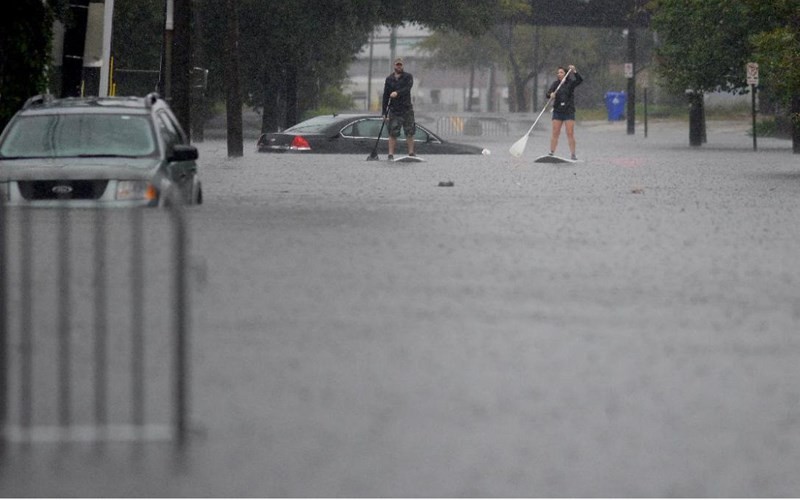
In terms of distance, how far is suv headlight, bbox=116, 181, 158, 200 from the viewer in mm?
16672

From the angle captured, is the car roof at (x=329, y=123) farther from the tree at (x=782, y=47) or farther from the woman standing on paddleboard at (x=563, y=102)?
the tree at (x=782, y=47)

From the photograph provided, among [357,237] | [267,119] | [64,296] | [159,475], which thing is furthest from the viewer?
[267,119]

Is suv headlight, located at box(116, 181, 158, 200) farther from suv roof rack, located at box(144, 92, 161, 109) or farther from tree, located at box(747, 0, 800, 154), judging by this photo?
tree, located at box(747, 0, 800, 154)

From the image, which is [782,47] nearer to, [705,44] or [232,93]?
[232,93]

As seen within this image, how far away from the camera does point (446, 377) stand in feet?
28.7

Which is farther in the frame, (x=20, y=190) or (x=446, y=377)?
(x=20, y=190)

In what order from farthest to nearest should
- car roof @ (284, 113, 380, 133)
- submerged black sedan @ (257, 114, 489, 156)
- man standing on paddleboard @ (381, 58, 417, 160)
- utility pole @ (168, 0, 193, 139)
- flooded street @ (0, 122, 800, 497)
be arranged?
car roof @ (284, 113, 380, 133) < submerged black sedan @ (257, 114, 489, 156) < man standing on paddleboard @ (381, 58, 417, 160) < utility pole @ (168, 0, 193, 139) < flooded street @ (0, 122, 800, 497)

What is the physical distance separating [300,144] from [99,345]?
30.6 metres

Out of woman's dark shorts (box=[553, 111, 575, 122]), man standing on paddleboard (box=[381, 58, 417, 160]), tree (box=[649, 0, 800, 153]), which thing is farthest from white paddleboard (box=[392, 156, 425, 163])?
tree (box=[649, 0, 800, 153])

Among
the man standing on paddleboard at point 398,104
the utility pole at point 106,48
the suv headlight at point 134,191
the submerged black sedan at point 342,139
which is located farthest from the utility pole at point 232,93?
the suv headlight at point 134,191

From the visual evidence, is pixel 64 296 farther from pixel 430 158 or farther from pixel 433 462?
pixel 430 158

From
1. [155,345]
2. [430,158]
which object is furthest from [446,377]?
[430,158]

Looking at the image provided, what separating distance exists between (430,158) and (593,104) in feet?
332

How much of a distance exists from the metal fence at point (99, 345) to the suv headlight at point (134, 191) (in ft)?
15.4
